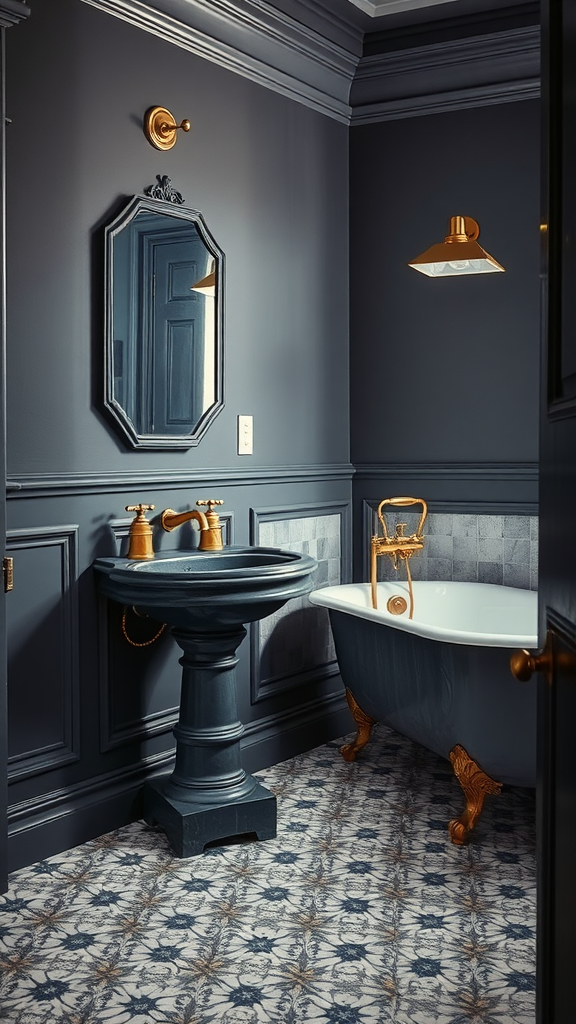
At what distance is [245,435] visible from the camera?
3637mm

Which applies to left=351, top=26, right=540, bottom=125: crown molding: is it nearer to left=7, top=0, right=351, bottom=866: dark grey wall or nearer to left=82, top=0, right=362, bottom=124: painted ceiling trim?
left=82, top=0, right=362, bottom=124: painted ceiling trim

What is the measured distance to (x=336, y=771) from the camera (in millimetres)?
3639

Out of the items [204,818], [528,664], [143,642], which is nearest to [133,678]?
[143,642]

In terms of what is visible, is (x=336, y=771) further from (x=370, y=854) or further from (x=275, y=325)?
(x=275, y=325)

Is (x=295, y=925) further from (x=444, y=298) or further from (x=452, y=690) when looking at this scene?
(x=444, y=298)

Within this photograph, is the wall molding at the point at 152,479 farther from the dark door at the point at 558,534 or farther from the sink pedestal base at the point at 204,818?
the dark door at the point at 558,534

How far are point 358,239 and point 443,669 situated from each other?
2.09 m

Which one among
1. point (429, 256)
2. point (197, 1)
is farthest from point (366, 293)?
point (197, 1)

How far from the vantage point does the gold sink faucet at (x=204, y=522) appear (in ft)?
10.5

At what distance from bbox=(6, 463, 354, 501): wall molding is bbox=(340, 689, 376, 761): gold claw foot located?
872 mm

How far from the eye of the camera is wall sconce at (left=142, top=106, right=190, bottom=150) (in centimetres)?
314

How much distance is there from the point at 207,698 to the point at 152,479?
0.72m

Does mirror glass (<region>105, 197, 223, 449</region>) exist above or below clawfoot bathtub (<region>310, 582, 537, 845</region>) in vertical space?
above

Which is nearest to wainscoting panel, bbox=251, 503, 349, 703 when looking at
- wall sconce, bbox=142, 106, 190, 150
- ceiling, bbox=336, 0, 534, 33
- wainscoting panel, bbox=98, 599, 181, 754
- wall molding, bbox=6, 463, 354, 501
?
wall molding, bbox=6, 463, 354, 501
